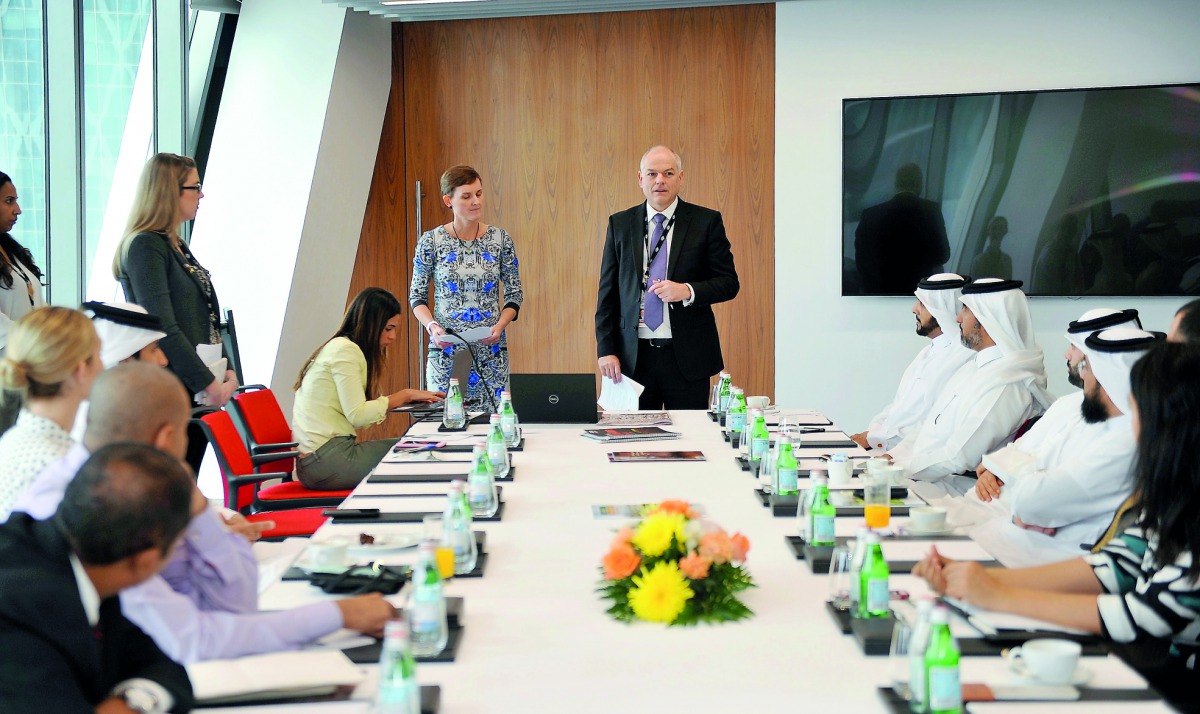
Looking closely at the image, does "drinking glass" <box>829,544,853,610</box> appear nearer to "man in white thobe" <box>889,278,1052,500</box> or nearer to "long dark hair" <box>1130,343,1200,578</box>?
"long dark hair" <box>1130,343,1200,578</box>

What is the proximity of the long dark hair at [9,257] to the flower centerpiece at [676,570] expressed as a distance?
3.08m

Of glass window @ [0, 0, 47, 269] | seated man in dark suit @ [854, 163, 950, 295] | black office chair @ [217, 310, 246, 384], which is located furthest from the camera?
seated man in dark suit @ [854, 163, 950, 295]

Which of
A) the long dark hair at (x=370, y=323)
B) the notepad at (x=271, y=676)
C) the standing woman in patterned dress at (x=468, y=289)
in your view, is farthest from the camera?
the standing woman in patterned dress at (x=468, y=289)

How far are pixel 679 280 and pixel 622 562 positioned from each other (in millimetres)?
3421

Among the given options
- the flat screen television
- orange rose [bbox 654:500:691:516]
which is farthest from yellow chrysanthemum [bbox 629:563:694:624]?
the flat screen television

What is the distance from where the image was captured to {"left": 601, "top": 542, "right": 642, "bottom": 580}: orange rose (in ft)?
6.42

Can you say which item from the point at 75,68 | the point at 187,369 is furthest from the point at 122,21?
the point at 187,369

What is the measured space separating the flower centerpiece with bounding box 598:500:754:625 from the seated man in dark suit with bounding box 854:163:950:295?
202 inches

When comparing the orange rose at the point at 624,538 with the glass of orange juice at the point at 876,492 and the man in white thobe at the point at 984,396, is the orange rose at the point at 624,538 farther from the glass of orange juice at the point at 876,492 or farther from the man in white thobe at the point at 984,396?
the man in white thobe at the point at 984,396

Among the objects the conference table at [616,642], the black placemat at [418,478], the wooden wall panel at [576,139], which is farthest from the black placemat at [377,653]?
the wooden wall panel at [576,139]

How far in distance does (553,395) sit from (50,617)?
316 centimetres

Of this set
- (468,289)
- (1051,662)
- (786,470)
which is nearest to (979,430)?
(786,470)

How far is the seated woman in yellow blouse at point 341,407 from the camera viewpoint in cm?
432

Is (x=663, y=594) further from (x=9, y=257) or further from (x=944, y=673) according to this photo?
(x=9, y=257)
